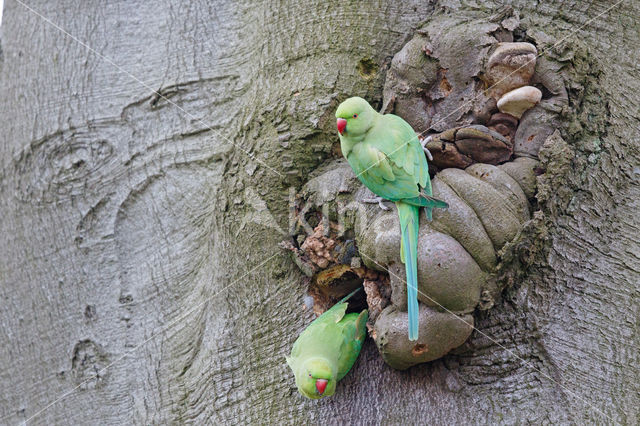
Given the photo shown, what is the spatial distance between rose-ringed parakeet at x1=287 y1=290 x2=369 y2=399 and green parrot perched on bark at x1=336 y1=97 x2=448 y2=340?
0.41 metres

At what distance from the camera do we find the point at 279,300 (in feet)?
6.76

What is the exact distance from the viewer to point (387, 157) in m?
2.05

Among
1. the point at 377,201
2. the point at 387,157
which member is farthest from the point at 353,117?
the point at 377,201

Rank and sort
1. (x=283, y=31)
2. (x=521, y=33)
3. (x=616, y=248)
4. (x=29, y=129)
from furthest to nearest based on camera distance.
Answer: (x=29, y=129) → (x=283, y=31) → (x=521, y=33) → (x=616, y=248)

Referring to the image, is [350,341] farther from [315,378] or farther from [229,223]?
[229,223]

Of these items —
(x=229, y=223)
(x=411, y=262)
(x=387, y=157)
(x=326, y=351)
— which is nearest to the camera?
(x=411, y=262)

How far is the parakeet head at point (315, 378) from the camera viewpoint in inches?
70.4

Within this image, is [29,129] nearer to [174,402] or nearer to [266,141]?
[266,141]

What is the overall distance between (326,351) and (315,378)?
151 millimetres

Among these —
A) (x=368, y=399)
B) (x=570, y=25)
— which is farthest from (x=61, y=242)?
(x=570, y=25)

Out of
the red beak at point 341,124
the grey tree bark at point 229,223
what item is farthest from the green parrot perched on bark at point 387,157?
the grey tree bark at point 229,223

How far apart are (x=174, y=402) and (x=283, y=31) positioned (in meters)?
1.35

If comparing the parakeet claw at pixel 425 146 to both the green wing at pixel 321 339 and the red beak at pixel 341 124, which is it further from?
the green wing at pixel 321 339

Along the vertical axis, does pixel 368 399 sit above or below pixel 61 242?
below
